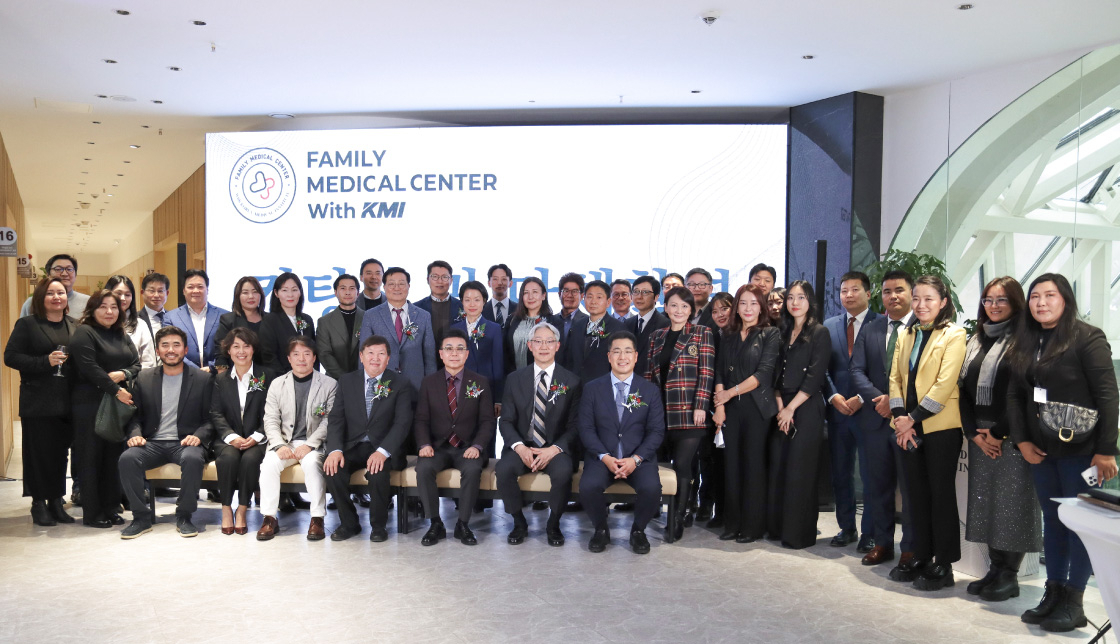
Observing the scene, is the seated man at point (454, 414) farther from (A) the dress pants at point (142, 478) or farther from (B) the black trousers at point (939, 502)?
(B) the black trousers at point (939, 502)

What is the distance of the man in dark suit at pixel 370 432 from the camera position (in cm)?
494

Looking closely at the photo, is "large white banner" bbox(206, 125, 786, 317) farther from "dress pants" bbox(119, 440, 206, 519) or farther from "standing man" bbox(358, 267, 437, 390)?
"dress pants" bbox(119, 440, 206, 519)

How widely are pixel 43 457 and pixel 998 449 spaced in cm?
538

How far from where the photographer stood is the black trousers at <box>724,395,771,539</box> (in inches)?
191

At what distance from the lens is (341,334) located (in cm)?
574

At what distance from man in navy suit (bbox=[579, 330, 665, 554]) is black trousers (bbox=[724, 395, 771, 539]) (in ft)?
1.38

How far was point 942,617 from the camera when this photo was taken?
3.71 m

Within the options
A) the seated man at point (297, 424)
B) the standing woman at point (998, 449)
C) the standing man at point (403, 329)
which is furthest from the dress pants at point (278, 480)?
the standing woman at point (998, 449)

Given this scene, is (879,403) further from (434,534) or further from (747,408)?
(434,534)

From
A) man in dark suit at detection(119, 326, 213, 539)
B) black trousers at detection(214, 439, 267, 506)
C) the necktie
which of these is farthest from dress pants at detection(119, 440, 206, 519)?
the necktie

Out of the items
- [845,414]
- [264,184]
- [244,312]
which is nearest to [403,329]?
[244,312]

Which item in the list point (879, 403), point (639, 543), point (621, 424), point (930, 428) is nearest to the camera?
point (930, 428)

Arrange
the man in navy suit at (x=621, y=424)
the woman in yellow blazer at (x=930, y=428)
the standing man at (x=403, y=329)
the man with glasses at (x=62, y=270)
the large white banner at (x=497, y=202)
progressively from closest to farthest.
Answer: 1. the woman in yellow blazer at (x=930, y=428)
2. the man in navy suit at (x=621, y=424)
3. the standing man at (x=403, y=329)
4. the man with glasses at (x=62, y=270)
5. the large white banner at (x=497, y=202)

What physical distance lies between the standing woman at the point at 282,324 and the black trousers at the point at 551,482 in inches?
68.2
